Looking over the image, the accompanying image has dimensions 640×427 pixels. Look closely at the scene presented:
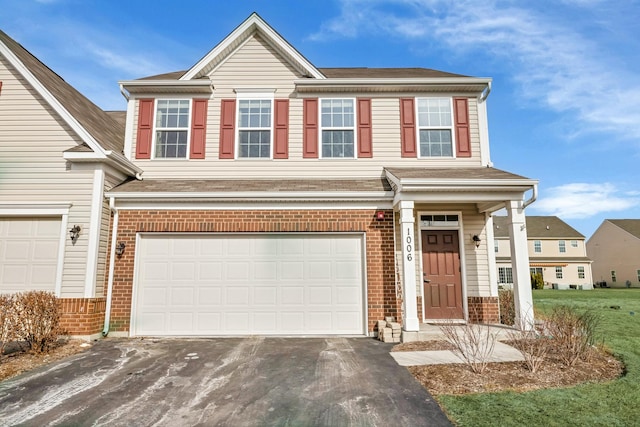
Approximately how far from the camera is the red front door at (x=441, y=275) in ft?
27.6

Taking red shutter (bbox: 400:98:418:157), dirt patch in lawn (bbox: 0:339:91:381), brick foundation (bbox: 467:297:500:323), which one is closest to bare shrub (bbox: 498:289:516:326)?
brick foundation (bbox: 467:297:500:323)

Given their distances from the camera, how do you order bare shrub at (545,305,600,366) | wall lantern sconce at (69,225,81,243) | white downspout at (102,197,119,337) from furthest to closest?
1. white downspout at (102,197,119,337)
2. wall lantern sconce at (69,225,81,243)
3. bare shrub at (545,305,600,366)

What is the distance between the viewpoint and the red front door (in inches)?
332

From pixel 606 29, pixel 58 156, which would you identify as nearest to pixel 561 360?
pixel 606 29

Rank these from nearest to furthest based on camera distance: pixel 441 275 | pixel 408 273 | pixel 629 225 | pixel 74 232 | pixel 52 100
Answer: pixel 408 273, pixel 74 232, pixel 52 100, pixel 441 275, pixel 629 225

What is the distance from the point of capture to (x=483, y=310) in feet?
27.4

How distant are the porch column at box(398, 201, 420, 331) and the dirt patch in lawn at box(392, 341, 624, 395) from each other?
5.75 feet

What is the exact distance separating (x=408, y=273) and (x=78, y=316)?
6.72m

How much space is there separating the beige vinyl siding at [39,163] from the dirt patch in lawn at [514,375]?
696cm

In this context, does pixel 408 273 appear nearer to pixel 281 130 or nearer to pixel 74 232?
pixel 281 130

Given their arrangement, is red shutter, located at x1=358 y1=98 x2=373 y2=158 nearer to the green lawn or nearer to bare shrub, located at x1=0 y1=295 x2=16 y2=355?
the green lawn

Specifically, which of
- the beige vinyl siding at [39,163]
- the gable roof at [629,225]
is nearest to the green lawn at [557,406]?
the beige vinyl siding at [39,163]

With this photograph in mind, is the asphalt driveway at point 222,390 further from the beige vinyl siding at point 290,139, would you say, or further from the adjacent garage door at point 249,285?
the beige vinyl siding at point 290,139

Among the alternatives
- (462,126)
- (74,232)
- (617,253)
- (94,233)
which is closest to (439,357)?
(462,126)
